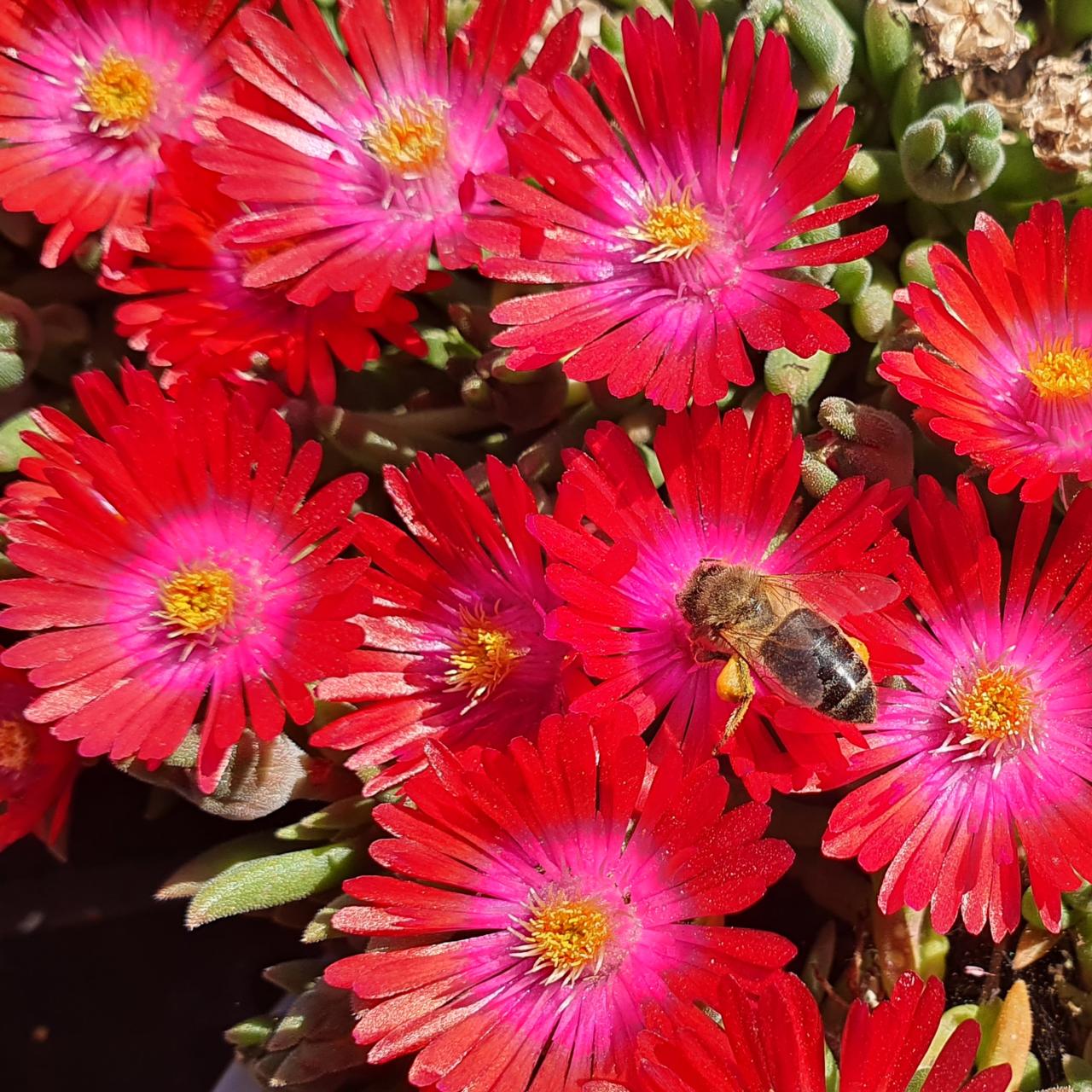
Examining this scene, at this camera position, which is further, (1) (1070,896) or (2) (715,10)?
(2) (715,10)

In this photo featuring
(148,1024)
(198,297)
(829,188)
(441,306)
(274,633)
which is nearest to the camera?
(829,188)

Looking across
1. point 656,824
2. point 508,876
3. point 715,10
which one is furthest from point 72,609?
point 715,10

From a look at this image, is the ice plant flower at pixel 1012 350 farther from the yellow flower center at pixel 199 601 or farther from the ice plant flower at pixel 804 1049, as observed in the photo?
the yellow flower center at pixel 199 601

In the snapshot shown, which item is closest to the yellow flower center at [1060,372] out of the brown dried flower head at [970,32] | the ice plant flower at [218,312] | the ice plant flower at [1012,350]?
the ice plant flower at [1012,350]

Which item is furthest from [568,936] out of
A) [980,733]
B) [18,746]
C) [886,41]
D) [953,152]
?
[886,41]

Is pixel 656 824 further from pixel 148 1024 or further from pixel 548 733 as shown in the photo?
pixel 148 1024

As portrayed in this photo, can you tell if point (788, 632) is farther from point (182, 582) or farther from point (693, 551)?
point (182, 582)
